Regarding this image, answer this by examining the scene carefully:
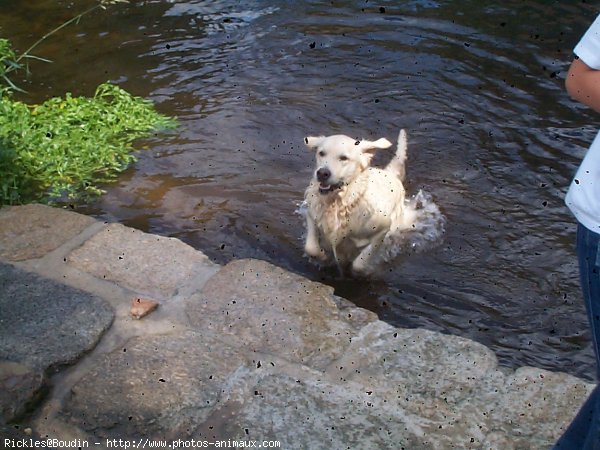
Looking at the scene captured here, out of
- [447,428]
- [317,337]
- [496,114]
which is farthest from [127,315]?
[496,114]

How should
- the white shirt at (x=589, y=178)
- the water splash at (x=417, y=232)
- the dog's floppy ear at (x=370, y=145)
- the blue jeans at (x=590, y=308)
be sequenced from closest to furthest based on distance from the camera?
the white shirt at (x=589, y=178) → the blue jeans at (x=590, y=308) → the dog's floppy ear at (x=370, y=145) → the water splash at (x=417, y=232)

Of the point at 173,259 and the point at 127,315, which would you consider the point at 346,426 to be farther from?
the point at 173,259

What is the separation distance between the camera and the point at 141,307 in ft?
11.0

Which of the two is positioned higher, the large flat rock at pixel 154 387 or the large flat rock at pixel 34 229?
the large flat rock at pixel 154 387

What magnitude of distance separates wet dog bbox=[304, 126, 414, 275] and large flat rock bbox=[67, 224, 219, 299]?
1.05m

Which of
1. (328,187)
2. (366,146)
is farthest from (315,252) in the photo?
(366,146)

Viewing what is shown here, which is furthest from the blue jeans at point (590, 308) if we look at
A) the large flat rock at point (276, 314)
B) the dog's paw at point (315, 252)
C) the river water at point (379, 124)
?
the dog's paw at point (315, 252)

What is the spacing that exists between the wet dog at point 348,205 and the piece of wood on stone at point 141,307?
4.85ft

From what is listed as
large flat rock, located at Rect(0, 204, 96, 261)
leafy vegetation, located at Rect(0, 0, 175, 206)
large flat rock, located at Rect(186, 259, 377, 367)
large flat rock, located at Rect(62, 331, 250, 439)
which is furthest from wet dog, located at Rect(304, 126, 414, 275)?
leafy vegetation, located at Rect(0, 0, 175, 206)

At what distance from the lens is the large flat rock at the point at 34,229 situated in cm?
384

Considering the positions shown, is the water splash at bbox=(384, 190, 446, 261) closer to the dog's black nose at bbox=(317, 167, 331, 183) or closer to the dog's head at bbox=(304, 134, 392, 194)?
the dog's head at bbox=(304, 134, 392, 194)

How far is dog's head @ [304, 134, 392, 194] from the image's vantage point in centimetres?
443

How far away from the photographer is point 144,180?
224 inches

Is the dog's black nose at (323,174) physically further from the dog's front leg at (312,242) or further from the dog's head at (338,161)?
the dog's front leg at (312,242)
